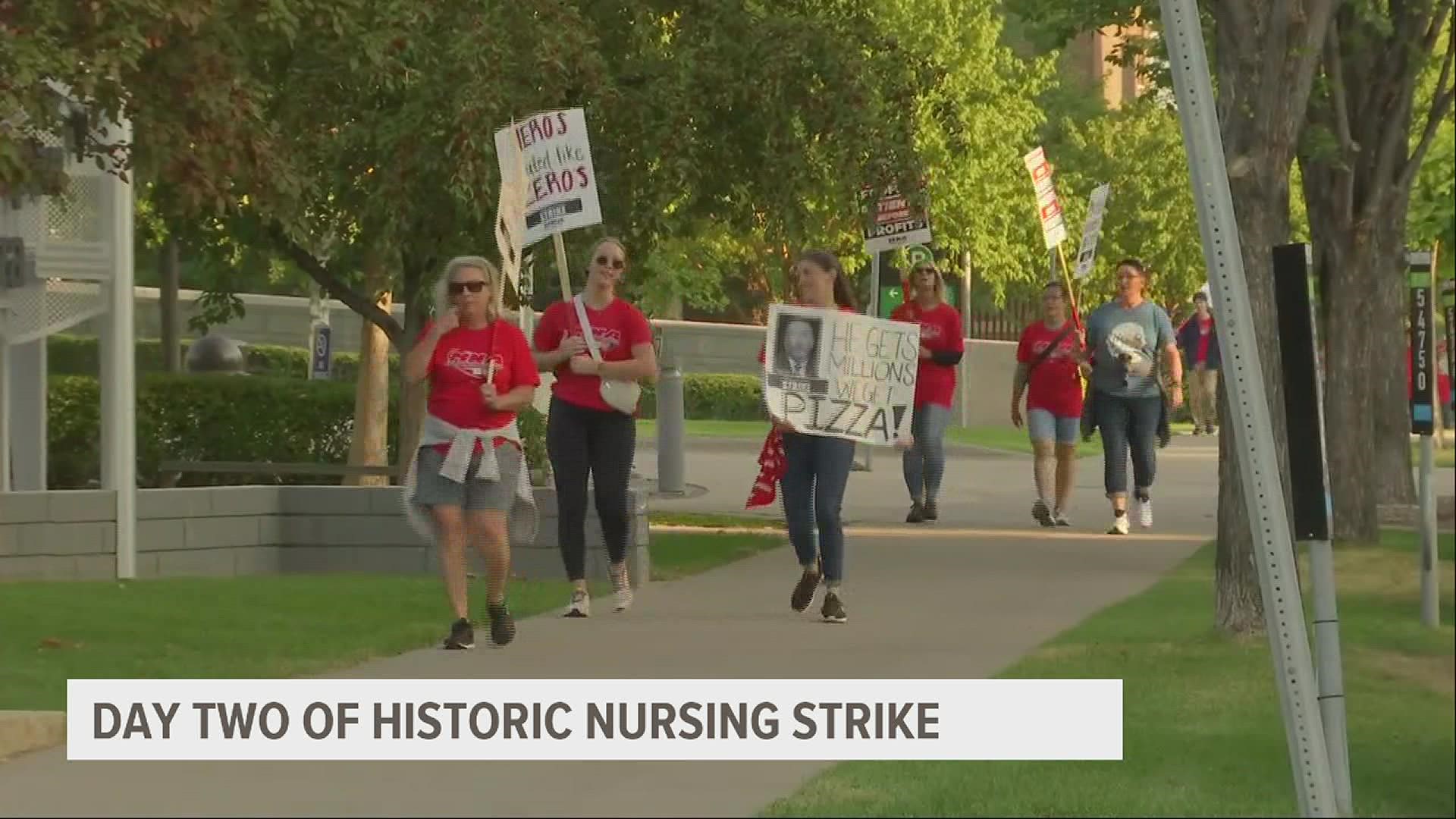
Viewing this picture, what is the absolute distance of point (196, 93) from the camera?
12234mm

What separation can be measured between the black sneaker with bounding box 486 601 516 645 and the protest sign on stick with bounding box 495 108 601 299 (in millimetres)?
3333

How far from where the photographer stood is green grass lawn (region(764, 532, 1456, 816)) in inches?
270

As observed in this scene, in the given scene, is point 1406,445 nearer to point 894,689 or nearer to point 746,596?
point 746,596

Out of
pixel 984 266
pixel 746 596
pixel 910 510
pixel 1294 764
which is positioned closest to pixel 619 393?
pixel 746 596

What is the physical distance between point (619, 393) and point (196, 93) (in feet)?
8.62

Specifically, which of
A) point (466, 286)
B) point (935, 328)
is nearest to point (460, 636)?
point (466, 286)

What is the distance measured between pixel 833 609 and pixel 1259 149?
9.70ft

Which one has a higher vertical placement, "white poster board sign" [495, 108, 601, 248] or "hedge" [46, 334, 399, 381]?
"white poster board sign" [495, 108, 601, 248]

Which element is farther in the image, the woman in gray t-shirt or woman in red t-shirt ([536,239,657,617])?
the woman in gray t-shirt

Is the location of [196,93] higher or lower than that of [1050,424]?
higher

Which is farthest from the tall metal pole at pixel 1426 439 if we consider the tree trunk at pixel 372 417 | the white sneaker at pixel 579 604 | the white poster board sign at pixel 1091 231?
the white poster board sign at pixel 1091 231

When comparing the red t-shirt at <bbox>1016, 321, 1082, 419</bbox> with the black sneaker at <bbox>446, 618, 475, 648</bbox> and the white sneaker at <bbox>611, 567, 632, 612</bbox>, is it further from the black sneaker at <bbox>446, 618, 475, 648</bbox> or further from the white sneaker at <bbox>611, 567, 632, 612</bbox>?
the black sneaker at <bbox>446, 618, 475, 648</bbox>

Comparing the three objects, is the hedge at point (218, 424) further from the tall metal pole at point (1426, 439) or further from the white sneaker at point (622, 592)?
the tall metal pole at point (1426, 439)

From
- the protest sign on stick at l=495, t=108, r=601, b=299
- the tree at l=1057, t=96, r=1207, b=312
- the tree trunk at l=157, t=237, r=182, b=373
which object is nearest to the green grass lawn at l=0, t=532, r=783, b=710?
the protest sign on stick at l=495, t=108, r=601, b=299
